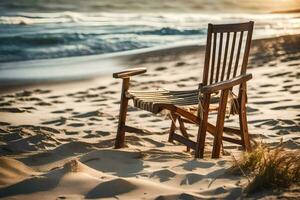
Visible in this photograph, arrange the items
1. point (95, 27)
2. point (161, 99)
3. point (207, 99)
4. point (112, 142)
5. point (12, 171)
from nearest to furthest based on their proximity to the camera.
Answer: point (12, 171) → point (207, 99) → point (161, 99) → point (112, 142) → point (95, 27)

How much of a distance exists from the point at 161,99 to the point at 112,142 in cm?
93

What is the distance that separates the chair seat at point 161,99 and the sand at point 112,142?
0.39m

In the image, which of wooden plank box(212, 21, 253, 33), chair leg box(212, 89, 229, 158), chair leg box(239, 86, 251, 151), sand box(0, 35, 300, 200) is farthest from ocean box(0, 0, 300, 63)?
chair leg box(212, 89, 229, 158)

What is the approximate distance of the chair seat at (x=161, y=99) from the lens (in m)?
4.01

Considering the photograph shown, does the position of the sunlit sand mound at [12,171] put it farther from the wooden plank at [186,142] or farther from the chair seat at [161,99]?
the wooden plank at [186,142]

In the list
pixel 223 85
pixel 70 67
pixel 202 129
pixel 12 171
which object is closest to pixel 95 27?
pixel 70 67

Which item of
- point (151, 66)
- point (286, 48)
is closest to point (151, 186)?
point (151, 66)

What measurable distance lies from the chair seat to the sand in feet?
1.28

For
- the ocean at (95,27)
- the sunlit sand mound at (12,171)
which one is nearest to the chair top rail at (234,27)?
the sunlit sand mound at (12,171)

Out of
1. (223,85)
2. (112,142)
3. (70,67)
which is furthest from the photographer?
(70,67)

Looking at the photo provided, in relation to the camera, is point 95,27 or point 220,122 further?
point 95,27

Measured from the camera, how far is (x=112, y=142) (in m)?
4.93

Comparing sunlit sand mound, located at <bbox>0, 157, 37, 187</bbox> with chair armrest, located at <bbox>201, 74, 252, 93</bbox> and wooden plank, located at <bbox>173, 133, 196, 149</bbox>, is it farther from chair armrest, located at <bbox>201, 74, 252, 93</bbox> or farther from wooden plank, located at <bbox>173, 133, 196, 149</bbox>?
chair armrest, located at <bbox>201, 74, 252, 93</bbox>

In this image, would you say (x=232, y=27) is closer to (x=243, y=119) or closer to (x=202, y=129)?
(x=243, y=119)
